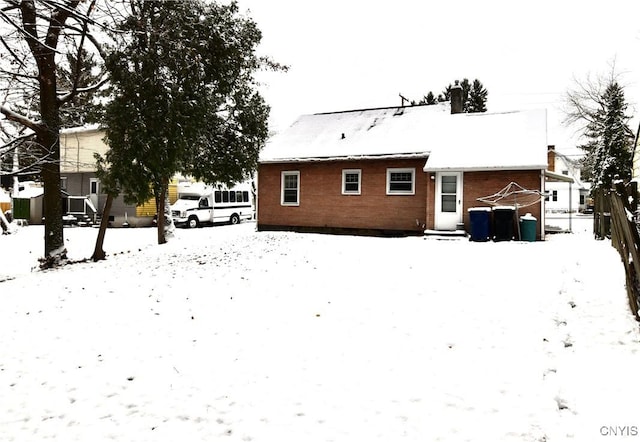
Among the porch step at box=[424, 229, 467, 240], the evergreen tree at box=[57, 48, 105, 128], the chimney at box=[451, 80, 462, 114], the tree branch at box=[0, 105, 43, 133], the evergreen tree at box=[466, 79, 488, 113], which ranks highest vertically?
Result: the evergreen tree at box=[466, 79, 488, 113]

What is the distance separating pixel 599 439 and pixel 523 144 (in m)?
14.9

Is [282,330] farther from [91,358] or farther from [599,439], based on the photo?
[599,439]

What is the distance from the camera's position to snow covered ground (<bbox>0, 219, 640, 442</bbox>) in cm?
368

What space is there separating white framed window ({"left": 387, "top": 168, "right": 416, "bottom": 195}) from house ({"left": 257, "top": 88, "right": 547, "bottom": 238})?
41 mm

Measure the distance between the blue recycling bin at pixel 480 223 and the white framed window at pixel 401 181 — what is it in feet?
10.3

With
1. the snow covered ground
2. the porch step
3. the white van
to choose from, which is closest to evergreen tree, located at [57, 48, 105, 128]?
the snow covered ground

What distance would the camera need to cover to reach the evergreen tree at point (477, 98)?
51.3m

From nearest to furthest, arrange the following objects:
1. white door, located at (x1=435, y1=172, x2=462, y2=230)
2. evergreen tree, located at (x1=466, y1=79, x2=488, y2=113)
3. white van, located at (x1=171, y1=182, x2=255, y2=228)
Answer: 1. white door, located at (x1=435, y1=172, x2=462, y2=230)
2. white van, located at (x1=171, y1=182, x2=255, y2=228)
3. evergreen tree, located at (x1=466, y1=79, x2=488, y2=113)

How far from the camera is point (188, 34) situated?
12711 millimetres

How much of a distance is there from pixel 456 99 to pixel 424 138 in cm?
354

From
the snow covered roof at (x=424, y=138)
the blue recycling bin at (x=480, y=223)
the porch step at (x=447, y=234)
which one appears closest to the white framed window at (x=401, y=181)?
the snow covered roof at (x=424, y=138)

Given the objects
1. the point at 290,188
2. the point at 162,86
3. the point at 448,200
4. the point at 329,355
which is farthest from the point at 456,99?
the point at 329,355

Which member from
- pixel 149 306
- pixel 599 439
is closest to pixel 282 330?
A: pixel 149 306

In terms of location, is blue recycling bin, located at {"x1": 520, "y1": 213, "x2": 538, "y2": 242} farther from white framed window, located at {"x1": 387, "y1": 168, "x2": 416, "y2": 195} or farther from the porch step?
white framed window, located at {"x1": 387, "y1": 168, "x2": 416, "y2": 195}
